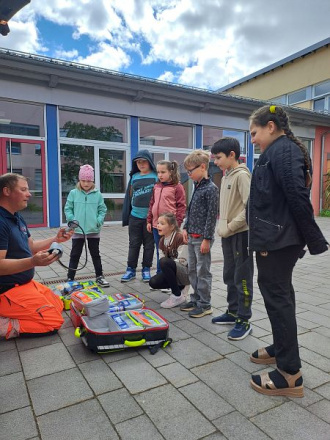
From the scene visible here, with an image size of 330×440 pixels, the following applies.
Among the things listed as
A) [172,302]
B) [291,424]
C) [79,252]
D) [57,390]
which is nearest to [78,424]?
[57,390]

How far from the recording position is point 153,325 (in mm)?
2701

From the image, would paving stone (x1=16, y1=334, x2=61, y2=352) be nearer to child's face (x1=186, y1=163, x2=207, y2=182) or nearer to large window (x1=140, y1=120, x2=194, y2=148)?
child's face (x1=186, y1=163, x2=207, y2=182)

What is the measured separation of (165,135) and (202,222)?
28.8 ft

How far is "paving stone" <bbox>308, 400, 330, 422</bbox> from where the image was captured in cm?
187

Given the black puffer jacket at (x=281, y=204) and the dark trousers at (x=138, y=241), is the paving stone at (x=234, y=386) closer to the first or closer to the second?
the black puffer jacket at (x=281, y=204)

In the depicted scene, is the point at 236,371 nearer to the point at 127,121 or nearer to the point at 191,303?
the point at 191,303

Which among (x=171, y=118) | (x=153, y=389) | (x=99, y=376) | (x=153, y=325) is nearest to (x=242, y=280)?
(x=153, y=325)

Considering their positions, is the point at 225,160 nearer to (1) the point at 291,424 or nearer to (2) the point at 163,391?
(2) the point at 163,391

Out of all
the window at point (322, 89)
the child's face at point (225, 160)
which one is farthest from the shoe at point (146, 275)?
the window at point (322, 89)

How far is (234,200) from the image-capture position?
9.63ft

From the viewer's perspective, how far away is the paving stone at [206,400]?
1908 millimetres

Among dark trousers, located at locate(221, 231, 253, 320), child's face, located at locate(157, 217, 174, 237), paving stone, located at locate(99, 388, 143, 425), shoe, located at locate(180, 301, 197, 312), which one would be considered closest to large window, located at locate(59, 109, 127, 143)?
child's face, located at locate(157, 217, 174, 237)

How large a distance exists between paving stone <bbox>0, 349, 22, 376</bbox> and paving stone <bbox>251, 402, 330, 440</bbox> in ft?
5.50

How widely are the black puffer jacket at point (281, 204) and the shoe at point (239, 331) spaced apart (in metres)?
1.09
